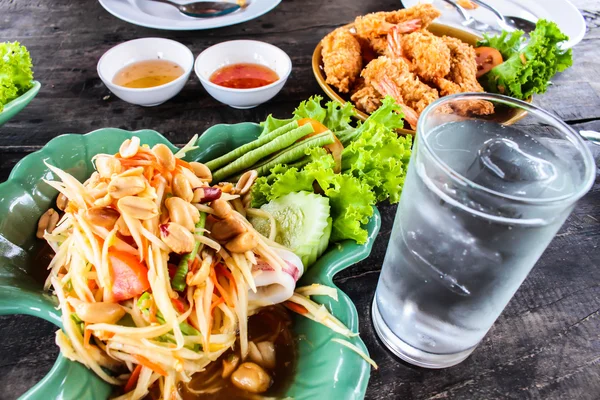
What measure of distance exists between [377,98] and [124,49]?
1.34 metres

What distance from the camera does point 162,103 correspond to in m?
2.28

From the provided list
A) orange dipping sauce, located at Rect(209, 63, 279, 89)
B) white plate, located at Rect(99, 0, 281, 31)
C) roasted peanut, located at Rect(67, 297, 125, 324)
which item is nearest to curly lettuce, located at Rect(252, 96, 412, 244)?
roasted peanut, located at Rect(67, 297, 125, 324)

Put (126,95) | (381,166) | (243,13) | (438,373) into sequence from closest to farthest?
(438,373) → (381,166) → (126,95) → (243,13)

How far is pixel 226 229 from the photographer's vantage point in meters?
1.27

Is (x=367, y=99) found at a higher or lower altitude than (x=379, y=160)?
lower

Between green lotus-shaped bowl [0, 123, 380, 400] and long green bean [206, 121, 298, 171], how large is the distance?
9 centimetres

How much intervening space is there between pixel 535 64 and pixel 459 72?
355mm

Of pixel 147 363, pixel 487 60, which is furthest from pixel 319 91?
pixel 147 363

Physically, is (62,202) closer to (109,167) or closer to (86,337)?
(109,167)

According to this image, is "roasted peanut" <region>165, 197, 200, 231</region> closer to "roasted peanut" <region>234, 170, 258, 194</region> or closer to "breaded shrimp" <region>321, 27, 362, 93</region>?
"roasted peanut" <region>234, 170, 258, 194</region>

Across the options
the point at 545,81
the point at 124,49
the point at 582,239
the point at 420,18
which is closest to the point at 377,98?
the point at 420,18

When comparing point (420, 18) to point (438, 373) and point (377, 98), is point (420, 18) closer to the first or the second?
point (377, 98)

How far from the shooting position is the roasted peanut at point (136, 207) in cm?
113

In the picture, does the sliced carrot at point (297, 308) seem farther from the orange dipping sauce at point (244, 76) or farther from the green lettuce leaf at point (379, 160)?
the orange dipping sauce at point (244, 76)
